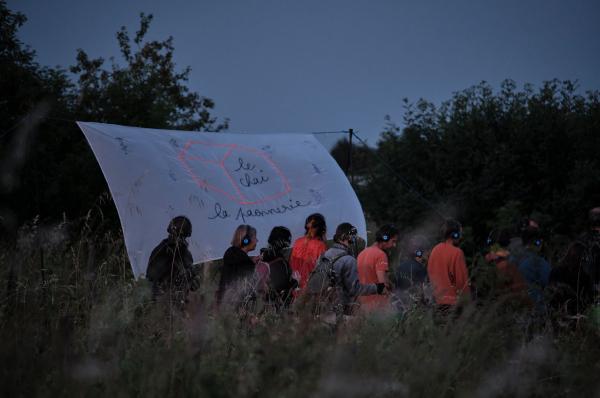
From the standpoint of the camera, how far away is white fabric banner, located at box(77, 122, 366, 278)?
19.3ft

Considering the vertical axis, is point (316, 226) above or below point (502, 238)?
above

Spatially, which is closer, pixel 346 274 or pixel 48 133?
pixel 346 274

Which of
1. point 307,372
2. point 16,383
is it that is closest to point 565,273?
point 307,372

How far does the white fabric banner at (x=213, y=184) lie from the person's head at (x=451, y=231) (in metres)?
2.17

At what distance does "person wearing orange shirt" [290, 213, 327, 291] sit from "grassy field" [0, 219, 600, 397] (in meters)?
2.00

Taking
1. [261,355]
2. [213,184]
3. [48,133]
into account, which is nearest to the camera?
[261,355]

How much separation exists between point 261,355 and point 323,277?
2.01m

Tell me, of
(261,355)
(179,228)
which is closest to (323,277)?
(179,228)

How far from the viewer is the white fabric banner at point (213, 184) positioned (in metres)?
5.89

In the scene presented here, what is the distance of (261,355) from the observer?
2229mm

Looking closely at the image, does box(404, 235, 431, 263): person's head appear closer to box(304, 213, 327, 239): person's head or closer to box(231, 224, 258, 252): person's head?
box(304, 213, 327, 239): person's head

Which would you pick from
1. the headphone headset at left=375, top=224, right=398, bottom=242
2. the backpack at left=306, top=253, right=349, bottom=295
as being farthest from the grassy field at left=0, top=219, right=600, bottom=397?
the headphone headset at left=375, top=224, right=398, bottom=242

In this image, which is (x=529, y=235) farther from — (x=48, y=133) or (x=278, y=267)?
(x=48, y=133)

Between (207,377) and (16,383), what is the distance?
0.73m
